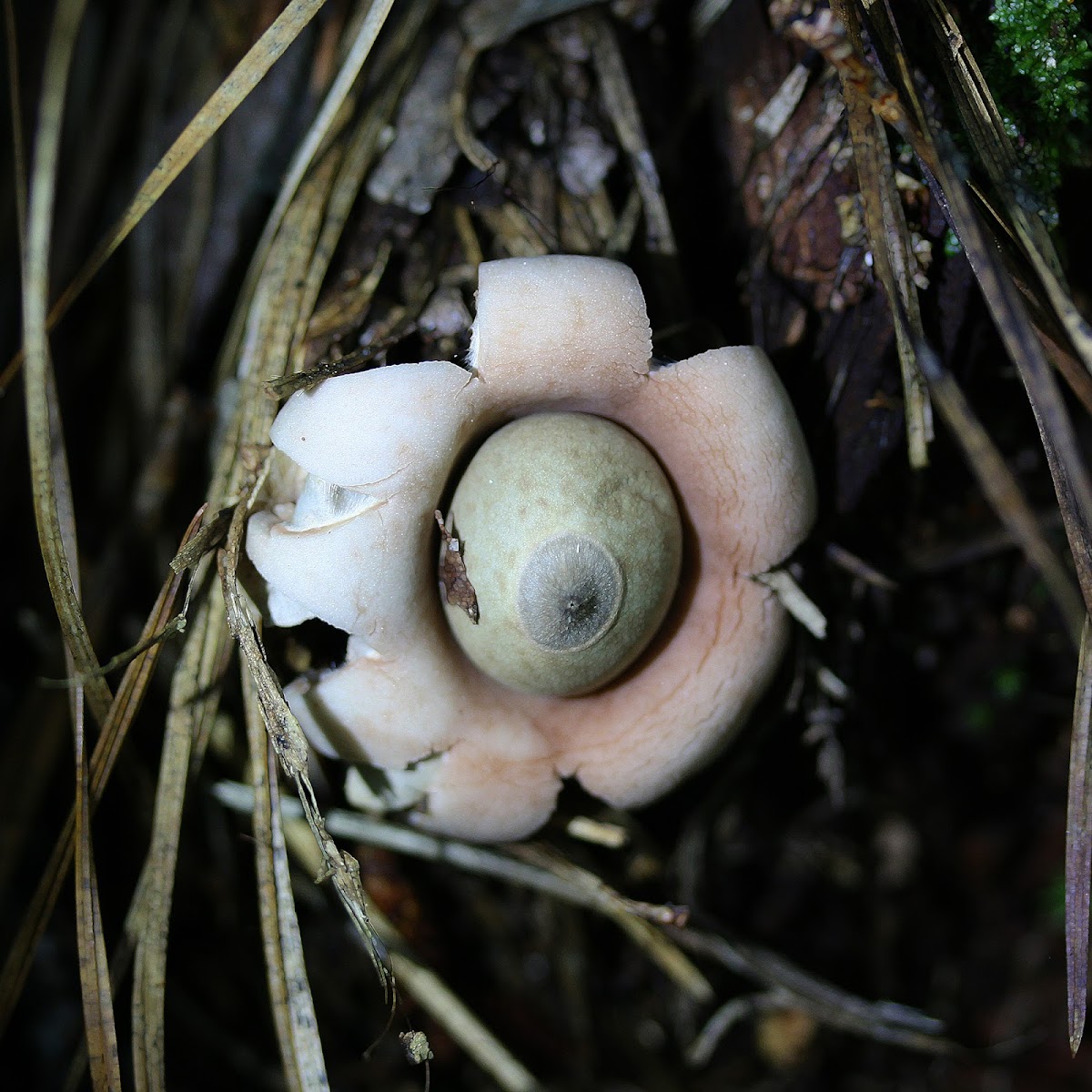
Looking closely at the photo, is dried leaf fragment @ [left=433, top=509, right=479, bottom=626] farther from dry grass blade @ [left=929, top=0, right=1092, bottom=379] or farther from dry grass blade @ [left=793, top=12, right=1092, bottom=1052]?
dry grass blade @ [left=929, top=0, right=1092, bottom=379]

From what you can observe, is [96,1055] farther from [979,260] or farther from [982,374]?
[982,374]

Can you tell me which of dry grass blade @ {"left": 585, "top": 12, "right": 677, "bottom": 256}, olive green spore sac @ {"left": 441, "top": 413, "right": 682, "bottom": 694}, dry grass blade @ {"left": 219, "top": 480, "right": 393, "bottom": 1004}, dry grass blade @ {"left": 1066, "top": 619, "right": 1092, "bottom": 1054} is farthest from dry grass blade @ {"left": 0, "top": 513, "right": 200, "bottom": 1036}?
dry grass blade @ {"left": 1066, "top": 619, "right": 1092, "bottom": 1054}

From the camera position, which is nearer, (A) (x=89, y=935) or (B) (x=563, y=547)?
(B) (x=563, y=547)

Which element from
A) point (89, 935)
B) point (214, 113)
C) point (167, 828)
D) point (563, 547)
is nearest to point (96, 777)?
point (167, 828)

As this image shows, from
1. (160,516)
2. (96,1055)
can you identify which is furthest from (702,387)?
(96,1055)

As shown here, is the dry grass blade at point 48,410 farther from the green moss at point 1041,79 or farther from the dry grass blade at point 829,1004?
the green moss at point 1041,79

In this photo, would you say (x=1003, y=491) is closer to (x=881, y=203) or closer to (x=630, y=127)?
(x=881, y=203)

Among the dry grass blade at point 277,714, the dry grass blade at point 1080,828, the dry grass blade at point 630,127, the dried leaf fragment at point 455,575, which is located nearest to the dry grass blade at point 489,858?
the dry grass blade at point 277,714
